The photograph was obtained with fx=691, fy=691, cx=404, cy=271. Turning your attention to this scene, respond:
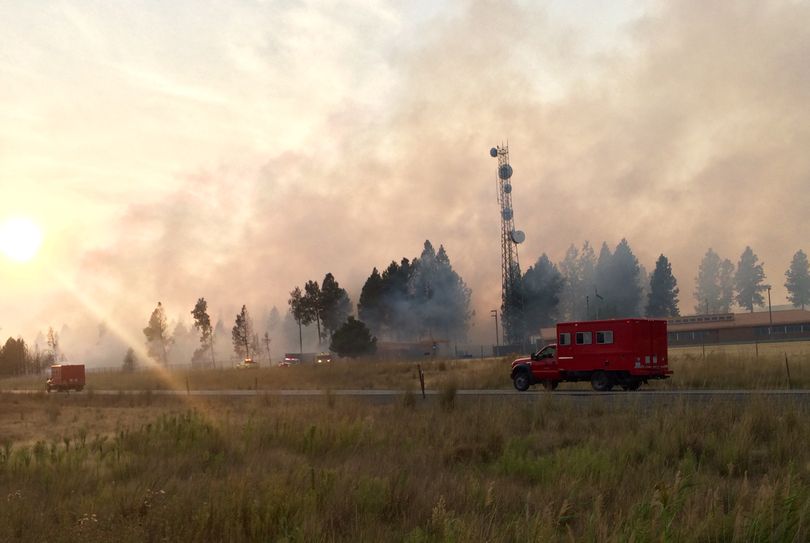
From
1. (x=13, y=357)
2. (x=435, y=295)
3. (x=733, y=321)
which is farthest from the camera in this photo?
(x=13, y=357)

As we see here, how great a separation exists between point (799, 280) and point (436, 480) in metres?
169

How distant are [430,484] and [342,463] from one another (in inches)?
104

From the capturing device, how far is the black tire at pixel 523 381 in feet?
103

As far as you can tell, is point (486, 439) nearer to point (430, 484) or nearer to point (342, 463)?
point (342, 463)

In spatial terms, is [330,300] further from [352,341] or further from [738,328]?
[738,328]

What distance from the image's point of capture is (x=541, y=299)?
13550cm

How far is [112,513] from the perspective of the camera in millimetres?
7379

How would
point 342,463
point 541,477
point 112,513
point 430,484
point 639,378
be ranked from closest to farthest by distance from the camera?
point 112,513
point 430,484
point 541,477
point 342,463
point 639,378

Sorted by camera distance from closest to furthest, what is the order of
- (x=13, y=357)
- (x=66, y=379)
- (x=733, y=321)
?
(x=66, y=379), (x=733, y=321), (x=13, y=357)

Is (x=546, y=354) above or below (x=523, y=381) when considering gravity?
above

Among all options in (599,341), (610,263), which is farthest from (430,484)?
(610,263)


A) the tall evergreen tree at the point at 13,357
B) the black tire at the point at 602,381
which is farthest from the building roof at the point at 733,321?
the tall evergreen tree at the point at 13,357

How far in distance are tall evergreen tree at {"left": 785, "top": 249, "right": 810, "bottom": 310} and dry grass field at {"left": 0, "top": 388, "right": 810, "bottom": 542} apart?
519 ft

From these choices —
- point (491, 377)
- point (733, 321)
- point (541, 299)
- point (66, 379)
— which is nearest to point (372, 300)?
point (541, 299)
